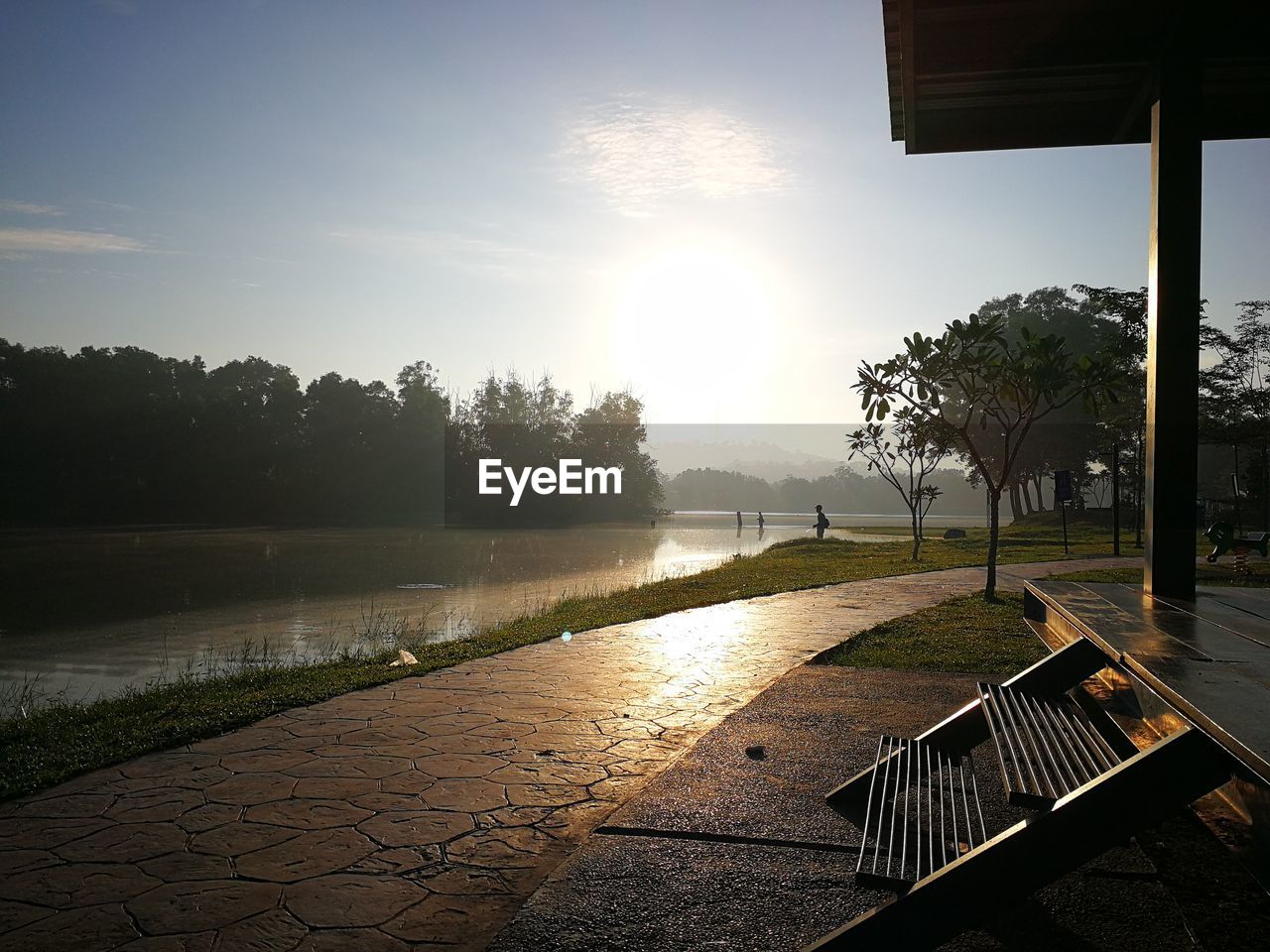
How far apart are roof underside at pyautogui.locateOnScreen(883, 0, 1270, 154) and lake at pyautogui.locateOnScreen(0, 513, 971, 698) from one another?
713 cm

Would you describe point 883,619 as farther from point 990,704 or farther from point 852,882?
point 852,882

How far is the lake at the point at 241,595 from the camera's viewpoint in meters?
8.88

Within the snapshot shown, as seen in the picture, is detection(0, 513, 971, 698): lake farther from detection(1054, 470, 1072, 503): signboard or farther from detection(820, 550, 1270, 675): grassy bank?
detection(1054, 470, 1072, 503): signboard

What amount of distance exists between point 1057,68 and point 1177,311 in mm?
1768

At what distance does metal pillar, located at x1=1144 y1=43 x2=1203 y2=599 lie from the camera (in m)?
5.00

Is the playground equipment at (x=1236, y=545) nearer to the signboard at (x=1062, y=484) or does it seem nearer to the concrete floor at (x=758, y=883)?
the signboard at (x=1062, y=484)

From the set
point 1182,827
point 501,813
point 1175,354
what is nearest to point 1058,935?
point 1182,827

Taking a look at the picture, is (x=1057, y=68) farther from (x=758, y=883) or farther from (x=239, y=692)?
(x=239, y=692)

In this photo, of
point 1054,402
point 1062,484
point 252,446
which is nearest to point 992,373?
point 1062,484

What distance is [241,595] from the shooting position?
14305 mm

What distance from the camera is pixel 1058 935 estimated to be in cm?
235

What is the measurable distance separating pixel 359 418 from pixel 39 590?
48229mm

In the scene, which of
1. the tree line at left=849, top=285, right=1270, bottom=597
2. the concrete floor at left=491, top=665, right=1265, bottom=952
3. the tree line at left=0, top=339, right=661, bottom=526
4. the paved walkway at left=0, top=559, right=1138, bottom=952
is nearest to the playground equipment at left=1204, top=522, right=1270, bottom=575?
the tree line at left=849, top=285, right=1270, bottom=597

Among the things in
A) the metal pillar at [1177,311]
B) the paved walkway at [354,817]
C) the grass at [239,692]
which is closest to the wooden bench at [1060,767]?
the metal pillar at [1177,311]
